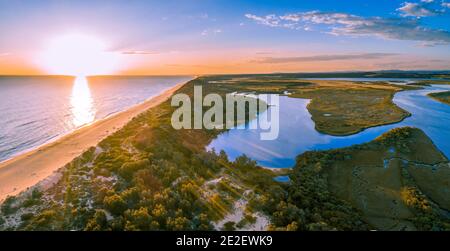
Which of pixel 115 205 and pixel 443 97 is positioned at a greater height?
pixel 443 97

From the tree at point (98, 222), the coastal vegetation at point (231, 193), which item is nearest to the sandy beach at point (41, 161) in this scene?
the coastal vegetation at point (231, 193)

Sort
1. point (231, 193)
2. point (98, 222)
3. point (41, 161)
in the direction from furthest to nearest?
point (41, 161) → point (231, 193) → point (98, 222)

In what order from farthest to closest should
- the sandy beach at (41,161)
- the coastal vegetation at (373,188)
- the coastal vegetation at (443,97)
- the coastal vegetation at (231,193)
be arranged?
the coastal vegetation at (443,97)
the sandy beach at (41,161)
the coastal vegetation at (373,188)
the coastal vegetation at (231,193)

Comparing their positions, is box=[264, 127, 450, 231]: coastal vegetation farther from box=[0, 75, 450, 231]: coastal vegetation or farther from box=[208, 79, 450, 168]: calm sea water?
box=[208, 79, 450, 168]: calm sea water

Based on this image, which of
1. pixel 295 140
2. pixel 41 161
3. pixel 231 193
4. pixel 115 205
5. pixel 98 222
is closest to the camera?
pixel 98 222

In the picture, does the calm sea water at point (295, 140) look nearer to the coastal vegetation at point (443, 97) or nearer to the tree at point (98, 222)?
the tree at point (98, 222)

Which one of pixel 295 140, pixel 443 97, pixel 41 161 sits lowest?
pixel 41 161

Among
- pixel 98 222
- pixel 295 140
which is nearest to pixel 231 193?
pixel 98 222

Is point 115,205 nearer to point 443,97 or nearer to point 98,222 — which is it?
point 98,222
